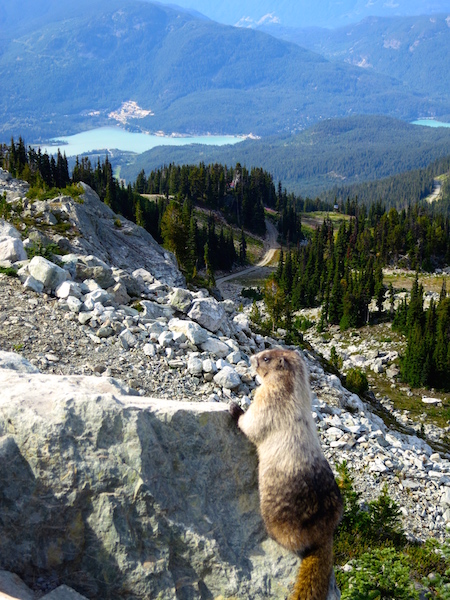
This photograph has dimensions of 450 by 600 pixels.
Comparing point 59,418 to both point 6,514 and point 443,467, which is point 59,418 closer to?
point 6,514

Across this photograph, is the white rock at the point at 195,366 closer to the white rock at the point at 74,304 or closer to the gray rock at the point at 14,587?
the white rock at the point at 74,304

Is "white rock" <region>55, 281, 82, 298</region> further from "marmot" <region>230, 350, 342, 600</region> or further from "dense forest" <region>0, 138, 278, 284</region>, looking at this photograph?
"dense forest" <region>0, 138, 278, 284</region>

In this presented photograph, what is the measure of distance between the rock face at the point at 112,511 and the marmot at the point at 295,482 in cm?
25

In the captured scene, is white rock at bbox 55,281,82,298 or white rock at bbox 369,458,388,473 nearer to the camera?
white rock at bbox 55,281,82,298

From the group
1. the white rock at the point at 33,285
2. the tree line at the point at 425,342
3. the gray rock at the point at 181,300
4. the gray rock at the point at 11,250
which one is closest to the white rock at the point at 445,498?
the gray rock at the point at 181,300

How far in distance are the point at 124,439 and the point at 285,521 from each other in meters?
2.29

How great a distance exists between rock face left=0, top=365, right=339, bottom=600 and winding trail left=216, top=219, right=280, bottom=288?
94.6 meters

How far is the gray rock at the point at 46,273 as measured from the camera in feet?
52.0

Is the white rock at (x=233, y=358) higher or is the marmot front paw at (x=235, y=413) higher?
the marmot front paw at (x=235, y=413)

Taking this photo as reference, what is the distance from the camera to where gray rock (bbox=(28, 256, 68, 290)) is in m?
15.8

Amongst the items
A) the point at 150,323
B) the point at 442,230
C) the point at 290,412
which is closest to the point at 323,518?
the point at 290,412

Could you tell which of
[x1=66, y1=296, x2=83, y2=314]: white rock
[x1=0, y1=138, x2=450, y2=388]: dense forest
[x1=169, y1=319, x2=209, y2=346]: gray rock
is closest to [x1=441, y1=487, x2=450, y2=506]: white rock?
[x1=169, y1=319, x2=209, y2=346]: gray rock

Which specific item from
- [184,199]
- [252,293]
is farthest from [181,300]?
[184,199]

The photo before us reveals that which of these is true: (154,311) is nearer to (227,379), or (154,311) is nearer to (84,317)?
(84,317)
